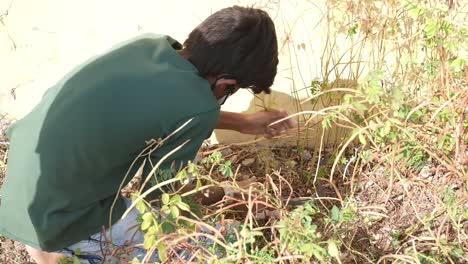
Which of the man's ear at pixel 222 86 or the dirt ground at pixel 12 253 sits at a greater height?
the man's ear at pixel 222 86

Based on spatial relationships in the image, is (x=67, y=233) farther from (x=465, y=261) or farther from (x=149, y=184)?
(x=465, y=261)

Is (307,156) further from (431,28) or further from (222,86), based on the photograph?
(431,28)

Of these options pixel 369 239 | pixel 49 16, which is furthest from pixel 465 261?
pixel 49 16

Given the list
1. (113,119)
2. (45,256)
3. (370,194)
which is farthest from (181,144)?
(370,194)

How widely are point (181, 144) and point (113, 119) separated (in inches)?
7.9

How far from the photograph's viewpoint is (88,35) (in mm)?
2543

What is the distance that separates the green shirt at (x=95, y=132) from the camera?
4.96ft

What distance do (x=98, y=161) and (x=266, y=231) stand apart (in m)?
0.70

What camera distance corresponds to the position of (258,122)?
193cm

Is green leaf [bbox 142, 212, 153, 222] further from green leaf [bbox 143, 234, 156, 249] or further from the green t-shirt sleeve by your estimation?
the green t-shirt sleeve

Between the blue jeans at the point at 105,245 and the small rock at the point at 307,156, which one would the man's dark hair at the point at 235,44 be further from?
the small rock at the point at 307,156

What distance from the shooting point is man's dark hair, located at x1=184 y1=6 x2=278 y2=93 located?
1593 mm

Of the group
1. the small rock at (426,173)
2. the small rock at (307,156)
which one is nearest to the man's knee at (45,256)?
the small rock at (307,156)

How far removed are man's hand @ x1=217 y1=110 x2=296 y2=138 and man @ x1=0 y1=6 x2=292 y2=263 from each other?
0.22 m
